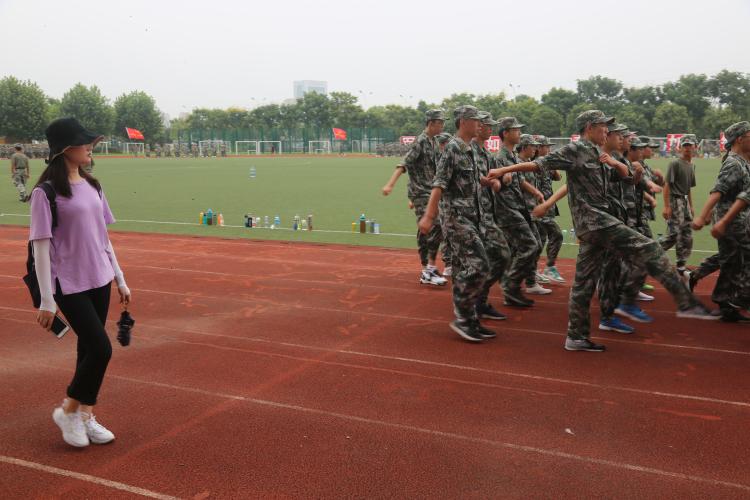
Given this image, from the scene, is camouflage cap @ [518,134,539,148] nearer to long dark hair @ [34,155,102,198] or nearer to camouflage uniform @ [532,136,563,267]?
camouflage uniform @ [532,136,563,267]

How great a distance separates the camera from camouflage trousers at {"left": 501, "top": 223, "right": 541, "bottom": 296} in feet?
23.9

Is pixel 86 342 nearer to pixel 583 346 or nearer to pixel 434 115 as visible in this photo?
pixel 583 346

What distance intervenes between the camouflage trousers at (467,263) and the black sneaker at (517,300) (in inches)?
60.8

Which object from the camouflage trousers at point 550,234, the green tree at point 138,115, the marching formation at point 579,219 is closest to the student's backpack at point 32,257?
the marching formation at point 579,219

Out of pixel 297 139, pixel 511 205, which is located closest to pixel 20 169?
pixel 511 205

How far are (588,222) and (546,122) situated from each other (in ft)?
233

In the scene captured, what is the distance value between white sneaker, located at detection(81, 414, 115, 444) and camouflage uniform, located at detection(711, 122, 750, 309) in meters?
5.88

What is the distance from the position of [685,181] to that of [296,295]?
547 centimetres

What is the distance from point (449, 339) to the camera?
6230 mm

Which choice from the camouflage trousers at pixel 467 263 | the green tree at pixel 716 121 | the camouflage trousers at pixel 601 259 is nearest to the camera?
the camouflage trousers at pixel 601 259

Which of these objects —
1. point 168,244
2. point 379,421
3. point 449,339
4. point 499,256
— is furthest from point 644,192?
point 168,244

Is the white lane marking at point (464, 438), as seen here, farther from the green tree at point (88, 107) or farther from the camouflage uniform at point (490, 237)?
the green tree at point (88, 107)


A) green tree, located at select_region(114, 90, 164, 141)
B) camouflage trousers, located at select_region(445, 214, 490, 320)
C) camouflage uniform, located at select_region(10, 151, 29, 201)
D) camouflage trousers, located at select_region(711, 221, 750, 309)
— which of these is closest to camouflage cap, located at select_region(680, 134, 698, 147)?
camouflage trousers, located at select_region(711, 221, 750, 309)

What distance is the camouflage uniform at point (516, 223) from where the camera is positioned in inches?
288
